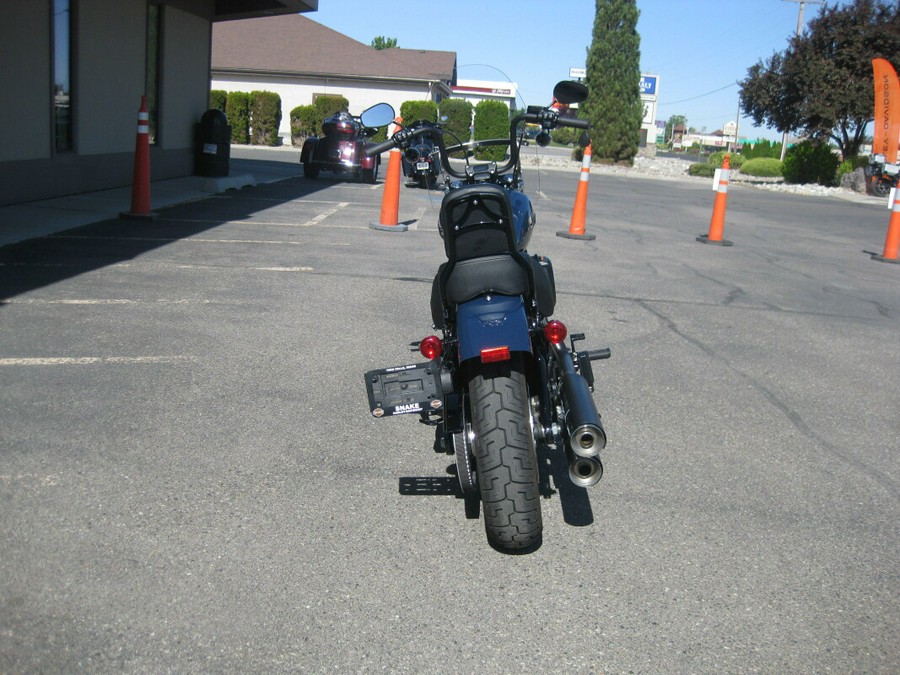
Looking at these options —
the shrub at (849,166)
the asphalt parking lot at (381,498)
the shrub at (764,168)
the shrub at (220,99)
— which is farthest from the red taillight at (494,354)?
the shrub at (764,168)

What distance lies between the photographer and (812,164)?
37312 millimetres

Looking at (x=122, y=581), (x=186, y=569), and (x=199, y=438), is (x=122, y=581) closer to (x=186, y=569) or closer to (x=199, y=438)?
(x=186, y=569)

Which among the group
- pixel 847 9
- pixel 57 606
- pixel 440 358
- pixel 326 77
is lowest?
pixel 57 606

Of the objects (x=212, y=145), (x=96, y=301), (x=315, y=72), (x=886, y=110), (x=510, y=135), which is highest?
(x=315, y=72)

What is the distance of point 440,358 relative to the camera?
3842mm

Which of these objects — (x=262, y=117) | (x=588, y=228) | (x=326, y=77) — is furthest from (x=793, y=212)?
(x=326, y=77)

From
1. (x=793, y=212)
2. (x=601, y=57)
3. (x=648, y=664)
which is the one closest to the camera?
(x=648, y=664)

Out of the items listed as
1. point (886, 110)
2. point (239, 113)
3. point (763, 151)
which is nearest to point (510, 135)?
point (886, 110)

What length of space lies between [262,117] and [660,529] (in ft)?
125

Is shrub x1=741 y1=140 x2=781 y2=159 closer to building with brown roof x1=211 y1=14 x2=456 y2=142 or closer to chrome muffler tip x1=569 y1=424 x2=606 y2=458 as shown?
building with brown roof x1=211 y1=14 x2=456 y2=142

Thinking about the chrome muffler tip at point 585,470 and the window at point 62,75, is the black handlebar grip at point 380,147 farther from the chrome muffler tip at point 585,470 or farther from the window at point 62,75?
the window at point 62,75

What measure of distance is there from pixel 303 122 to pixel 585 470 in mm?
39530

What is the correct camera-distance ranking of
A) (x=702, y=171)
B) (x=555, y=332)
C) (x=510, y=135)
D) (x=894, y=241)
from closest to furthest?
(x=555, y=332) → (x=510, y=135) → (x=894, y=241) → (x=702, y=171)

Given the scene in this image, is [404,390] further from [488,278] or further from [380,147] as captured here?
[380,147]
